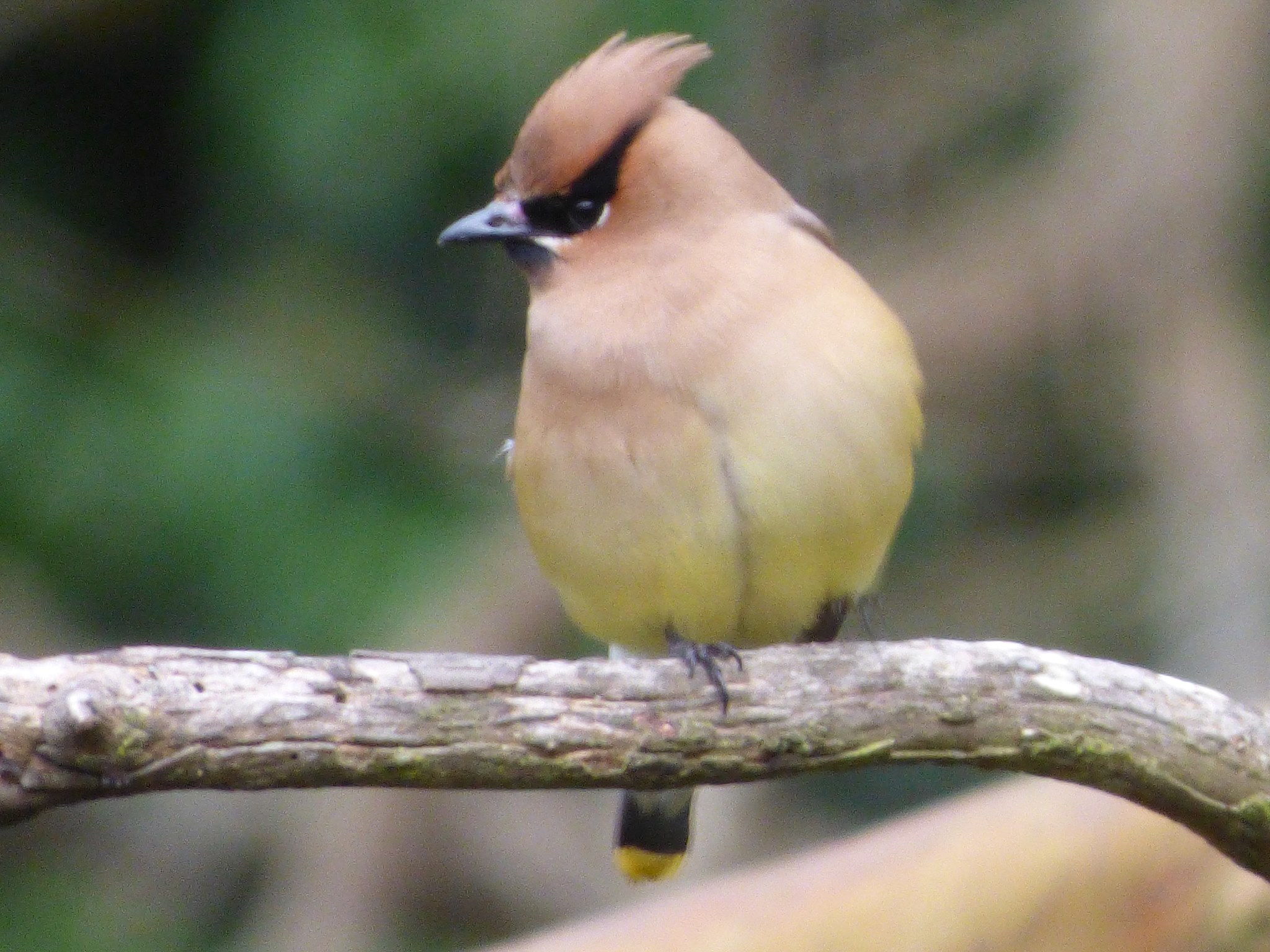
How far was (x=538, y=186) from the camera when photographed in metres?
3.37

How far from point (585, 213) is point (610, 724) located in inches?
45.1

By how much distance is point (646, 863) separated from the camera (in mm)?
3918

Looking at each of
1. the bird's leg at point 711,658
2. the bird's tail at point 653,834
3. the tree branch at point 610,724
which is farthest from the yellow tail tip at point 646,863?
the tree branch at point 610,724

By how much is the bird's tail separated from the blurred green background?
5.22 ft

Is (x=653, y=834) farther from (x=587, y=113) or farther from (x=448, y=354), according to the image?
(x=448, y=354)

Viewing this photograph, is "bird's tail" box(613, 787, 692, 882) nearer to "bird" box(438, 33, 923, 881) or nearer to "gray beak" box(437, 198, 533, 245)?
"bird" box(438, 33, 923, 881)

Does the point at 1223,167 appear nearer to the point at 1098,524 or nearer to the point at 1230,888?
the point at 1098,524

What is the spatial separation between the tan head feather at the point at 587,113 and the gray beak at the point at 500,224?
0.12 feet

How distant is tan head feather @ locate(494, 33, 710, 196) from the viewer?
10.9 feet

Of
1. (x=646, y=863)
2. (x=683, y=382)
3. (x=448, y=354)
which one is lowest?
(x=646, y=863)

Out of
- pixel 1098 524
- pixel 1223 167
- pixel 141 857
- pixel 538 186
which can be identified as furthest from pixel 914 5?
pixel 141 857

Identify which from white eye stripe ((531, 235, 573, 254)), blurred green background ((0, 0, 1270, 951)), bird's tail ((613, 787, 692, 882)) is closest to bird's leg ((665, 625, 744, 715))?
white eye stripe ((531, 235, 573, 254))

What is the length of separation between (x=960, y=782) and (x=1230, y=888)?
2.30 metres

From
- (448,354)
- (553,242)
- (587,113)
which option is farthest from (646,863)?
(448,354)
